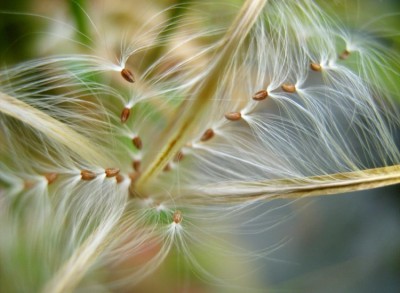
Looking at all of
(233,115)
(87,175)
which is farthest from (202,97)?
(87,175)

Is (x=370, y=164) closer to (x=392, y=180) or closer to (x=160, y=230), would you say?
(x=392, y=180)

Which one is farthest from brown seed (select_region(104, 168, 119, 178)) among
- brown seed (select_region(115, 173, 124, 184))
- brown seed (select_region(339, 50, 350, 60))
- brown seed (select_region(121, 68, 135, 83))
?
brown seed (select_region(339, 50, 350, 60))

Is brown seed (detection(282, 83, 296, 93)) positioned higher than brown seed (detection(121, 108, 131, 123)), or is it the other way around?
brown seed (detection(282, 83, 296, 93))

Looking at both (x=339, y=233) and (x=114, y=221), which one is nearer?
(x=114, y=221)

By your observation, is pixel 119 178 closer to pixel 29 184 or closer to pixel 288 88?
pixel 29 184

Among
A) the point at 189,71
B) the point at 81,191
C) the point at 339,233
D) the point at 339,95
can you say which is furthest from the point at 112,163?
the point at 339,233

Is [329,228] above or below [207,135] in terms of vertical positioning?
below

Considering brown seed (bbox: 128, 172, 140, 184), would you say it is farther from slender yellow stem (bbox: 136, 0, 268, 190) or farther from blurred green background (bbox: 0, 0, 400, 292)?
blurred green background (bbox: 0, 0, 400, 292)
